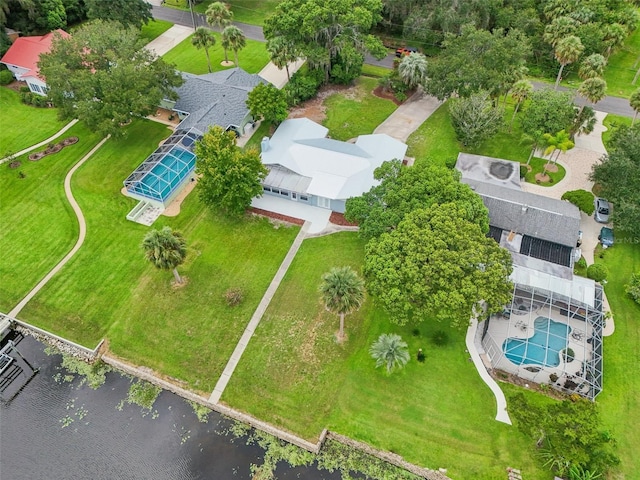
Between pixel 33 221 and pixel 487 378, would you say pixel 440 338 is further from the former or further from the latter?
pixel 33 221

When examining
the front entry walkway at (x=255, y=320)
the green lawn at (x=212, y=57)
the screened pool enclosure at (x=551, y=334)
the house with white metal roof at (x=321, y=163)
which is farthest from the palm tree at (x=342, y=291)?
the green lawn at (x=212, y=57)

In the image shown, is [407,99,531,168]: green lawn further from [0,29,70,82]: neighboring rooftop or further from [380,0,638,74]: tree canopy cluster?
[0,29,70,82]: neighboring rooftop

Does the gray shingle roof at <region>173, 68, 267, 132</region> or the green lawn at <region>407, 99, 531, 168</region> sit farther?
the gray shingle roof at <region>173, 68, 267, 132</region>

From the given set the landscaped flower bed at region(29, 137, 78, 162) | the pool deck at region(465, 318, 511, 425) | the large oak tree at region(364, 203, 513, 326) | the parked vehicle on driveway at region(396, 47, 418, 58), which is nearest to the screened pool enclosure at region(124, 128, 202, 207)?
the landscaped flower bed at region(29, 137, 78, 162)

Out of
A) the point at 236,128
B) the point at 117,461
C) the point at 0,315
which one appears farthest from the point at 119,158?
the point at 117,461

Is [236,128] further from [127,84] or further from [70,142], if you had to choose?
[70,142]

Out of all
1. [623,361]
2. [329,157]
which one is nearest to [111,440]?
[329,157]
